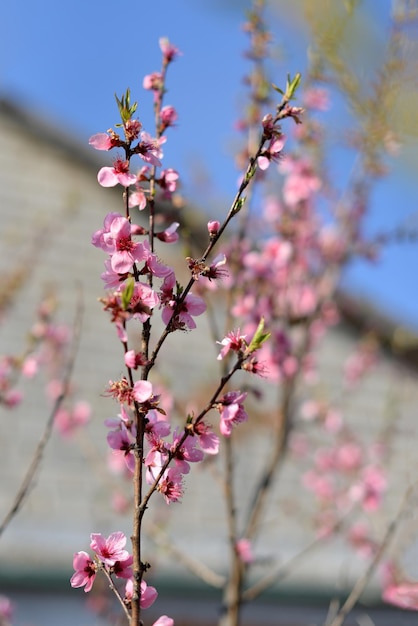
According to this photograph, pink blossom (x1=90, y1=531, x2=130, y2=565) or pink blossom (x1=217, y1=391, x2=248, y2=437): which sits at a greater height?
pink blossom (x1=217, y1=391, x2=248, y2=437)

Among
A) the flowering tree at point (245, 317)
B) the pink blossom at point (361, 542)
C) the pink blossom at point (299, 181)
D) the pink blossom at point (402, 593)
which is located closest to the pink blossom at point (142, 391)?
the flowering tree at point (245, 317)

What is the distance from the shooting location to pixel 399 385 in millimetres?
7883

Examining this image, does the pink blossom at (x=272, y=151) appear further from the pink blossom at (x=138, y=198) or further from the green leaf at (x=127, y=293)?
the green leaf at (x=127, y=293)

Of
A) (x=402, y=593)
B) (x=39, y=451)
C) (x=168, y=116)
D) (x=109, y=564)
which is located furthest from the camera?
(x=402, y=593)

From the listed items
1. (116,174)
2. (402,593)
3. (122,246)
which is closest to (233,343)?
(122,246)

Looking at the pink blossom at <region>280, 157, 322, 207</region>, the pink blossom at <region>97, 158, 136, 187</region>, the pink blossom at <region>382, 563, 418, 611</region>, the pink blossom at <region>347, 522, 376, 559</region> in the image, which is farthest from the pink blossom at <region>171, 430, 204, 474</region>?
the pink blossom at <region>347, 522, 376, 559</region>

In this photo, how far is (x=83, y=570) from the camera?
4.92 ft

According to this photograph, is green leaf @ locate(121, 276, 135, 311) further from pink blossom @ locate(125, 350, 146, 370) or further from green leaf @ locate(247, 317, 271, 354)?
green leaf @ locate(247, 317, 271, 354)

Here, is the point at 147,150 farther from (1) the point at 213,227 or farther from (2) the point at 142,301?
(2) the point at 142,301

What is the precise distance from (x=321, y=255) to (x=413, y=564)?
2521mm

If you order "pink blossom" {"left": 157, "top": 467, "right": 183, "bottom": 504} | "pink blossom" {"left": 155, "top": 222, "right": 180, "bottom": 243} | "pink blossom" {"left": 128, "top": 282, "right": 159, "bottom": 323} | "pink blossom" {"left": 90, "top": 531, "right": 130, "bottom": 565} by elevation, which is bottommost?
"pink blossom" {"left": 90, "top": 531, "right": 130, "bottom": 565}

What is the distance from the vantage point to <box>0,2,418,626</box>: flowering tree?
1464mm

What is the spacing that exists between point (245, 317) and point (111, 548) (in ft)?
5.88

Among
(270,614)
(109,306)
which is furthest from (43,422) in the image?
(109,306)
